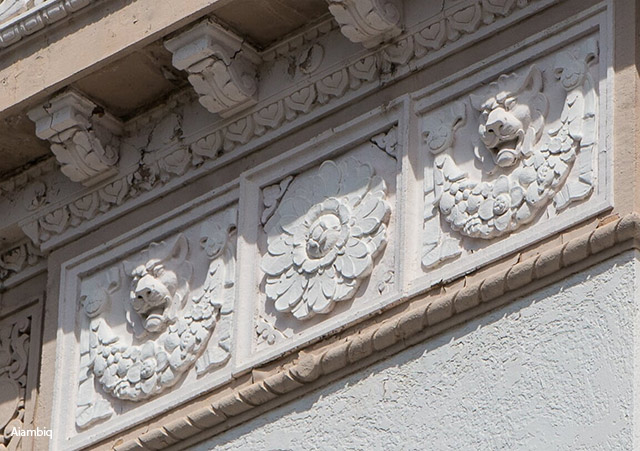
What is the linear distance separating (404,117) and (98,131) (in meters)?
1.35

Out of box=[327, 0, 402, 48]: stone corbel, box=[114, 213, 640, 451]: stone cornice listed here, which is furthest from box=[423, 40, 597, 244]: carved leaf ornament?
box=[327, 0, 402, 48]: stone corbel

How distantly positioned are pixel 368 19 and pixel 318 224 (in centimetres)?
→ 75

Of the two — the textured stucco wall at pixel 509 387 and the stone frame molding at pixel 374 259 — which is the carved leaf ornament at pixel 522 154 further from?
the textured stucco wall at pixel 509 387

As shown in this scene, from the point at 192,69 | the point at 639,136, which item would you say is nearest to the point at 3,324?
the point at 192,69

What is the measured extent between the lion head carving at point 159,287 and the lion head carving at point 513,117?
136 centimetres

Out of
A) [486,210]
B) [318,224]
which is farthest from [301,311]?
[486,210]

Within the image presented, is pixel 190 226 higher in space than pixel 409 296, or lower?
higher

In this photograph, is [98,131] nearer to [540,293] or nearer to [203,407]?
[203,407]

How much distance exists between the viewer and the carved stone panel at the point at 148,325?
31.0ft

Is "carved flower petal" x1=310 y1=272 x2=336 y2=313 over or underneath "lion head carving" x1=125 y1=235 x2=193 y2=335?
underneath

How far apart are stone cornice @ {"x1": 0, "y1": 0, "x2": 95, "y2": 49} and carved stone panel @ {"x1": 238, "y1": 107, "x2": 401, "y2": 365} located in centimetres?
98

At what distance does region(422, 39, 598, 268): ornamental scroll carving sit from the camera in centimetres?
867

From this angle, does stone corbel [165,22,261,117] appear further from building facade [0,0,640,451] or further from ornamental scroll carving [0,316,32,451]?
ornamental scroll carving [0,316,32,451]

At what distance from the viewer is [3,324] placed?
10305mm
